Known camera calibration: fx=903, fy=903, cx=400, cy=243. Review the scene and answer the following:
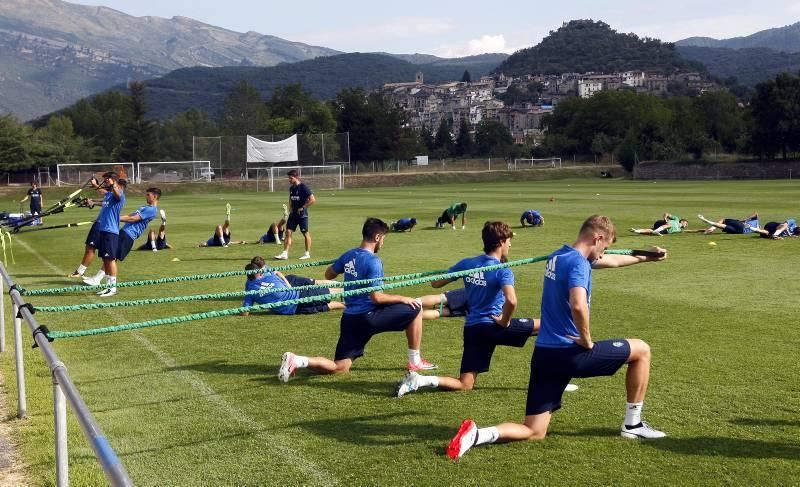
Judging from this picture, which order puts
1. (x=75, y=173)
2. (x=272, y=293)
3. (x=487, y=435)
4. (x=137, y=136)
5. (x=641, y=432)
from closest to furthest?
(x=487, y=435) → (x=641, y=432) → (x=272, y=293) → (x=75, y=173) → (x=137, y=136)

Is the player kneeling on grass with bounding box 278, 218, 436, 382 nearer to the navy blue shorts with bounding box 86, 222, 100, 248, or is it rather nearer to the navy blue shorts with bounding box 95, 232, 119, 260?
the navy blue shorts with bounding box 95, 232, 119, 260

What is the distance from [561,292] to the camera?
22.6 ft

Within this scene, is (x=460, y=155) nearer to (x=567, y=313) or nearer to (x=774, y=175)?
(x=774, y=175)

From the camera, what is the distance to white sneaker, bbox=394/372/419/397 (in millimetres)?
8391


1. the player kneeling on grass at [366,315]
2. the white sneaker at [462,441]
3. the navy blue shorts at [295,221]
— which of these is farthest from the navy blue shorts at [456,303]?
the navy blue shorts at [295,221]

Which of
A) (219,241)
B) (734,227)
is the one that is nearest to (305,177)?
(219,241)

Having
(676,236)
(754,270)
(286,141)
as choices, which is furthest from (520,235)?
(286,141)

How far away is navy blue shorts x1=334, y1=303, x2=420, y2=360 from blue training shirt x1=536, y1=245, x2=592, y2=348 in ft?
7.60

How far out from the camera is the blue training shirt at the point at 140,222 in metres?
16.8

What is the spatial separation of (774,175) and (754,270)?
63.6 metres

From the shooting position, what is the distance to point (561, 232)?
85.1ft

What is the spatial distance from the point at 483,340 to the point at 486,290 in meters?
0.47

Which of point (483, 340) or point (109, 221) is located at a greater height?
point (109, 221)

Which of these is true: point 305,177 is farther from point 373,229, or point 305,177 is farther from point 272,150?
point 373,229
